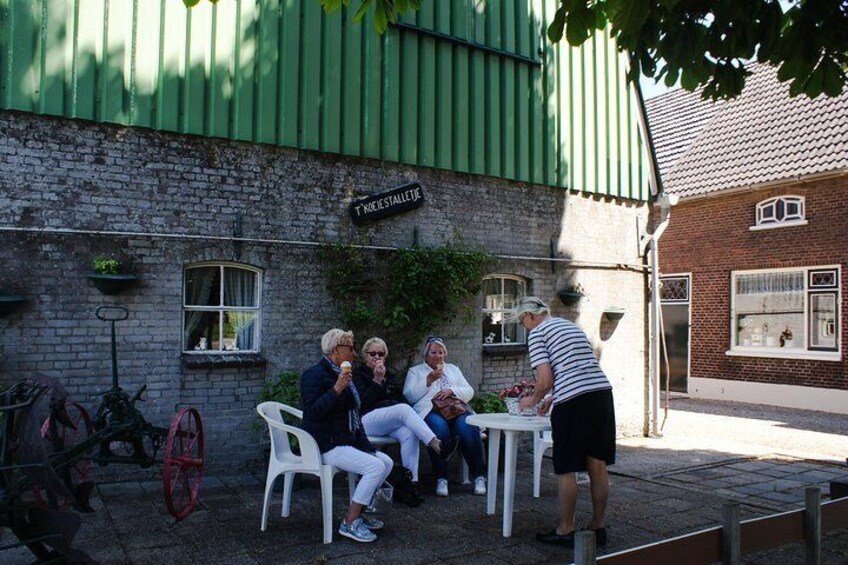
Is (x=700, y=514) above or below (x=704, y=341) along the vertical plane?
below

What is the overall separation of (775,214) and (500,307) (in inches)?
354

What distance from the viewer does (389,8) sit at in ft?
16.4

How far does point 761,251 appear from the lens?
15.5 m

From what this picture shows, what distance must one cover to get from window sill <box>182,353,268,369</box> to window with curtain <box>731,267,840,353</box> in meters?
11.9

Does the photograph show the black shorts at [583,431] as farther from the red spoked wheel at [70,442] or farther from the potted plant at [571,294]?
the potted plant at [571,294]

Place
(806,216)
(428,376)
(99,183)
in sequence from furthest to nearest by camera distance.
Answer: (806,216), (428,376), (99,183)

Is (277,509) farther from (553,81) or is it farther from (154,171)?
(553,81)

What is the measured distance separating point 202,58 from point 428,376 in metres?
3.96

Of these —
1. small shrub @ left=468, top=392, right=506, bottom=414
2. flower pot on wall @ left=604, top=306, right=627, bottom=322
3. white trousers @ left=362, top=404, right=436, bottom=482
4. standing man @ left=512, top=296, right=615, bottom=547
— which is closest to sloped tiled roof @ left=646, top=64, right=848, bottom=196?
flower pot on wall @ left=604, top=306, right=627, bottom=322

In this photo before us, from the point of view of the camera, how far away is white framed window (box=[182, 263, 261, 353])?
24.0 feet

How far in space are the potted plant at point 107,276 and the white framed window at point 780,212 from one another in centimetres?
1338

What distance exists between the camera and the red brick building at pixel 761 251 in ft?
46.8

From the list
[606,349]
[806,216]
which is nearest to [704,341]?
[806,216]

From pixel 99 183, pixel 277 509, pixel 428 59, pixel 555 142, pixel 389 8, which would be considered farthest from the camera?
pixel 555 142
